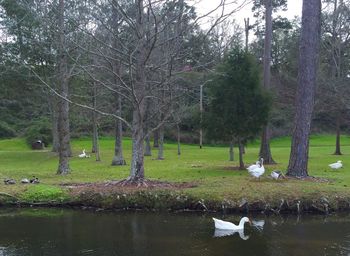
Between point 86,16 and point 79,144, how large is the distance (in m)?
36.5

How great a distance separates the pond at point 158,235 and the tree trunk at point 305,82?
5847mm

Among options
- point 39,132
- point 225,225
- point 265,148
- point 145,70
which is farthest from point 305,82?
point 39,132

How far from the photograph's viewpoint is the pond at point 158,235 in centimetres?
1280

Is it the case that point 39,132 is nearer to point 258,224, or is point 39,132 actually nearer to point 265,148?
point 265,148

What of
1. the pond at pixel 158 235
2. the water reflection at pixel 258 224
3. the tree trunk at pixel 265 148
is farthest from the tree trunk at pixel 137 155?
the tree trunk at pixel 265 148

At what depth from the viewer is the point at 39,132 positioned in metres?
52.5

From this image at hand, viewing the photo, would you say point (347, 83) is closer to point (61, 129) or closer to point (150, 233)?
point (61, 129)

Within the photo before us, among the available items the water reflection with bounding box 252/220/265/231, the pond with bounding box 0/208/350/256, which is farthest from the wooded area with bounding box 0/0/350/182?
the water reflection with bounding box 252/220/265/231

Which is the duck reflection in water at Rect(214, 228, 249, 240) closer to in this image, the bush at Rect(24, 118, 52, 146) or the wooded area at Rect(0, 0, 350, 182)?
the wooded area at Rect(0, 0, 350, 182)

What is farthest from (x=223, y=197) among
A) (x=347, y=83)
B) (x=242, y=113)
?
(x=347, y=83)

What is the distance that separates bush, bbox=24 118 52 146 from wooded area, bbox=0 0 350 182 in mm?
111

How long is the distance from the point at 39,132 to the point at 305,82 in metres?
36.6

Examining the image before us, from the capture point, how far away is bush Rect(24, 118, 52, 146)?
50.7 metres

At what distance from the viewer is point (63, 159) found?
2659cm
